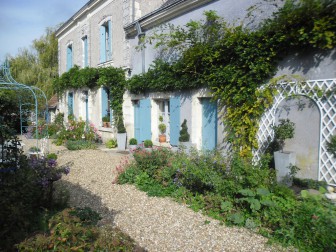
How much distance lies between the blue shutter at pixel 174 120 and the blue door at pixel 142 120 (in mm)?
1224

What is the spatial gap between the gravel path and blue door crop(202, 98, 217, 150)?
109 inches

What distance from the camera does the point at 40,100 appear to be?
1802 cm

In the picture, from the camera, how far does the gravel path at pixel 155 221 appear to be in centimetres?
305

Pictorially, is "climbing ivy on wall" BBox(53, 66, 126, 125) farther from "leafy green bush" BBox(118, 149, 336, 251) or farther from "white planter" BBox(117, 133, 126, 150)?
"leafy green bush" BBox(118, 149, 336, 251)

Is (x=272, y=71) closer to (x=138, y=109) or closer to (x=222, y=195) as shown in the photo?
(x=222, y=195)

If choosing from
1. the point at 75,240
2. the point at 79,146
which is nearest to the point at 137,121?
the point at 79,146

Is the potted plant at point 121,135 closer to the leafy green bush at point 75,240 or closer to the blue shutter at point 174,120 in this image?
the blue shutter at point 174,120

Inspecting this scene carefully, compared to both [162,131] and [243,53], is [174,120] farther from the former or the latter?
[243,53]

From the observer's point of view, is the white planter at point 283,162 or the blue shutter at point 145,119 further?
the blue shutter at point 145,119

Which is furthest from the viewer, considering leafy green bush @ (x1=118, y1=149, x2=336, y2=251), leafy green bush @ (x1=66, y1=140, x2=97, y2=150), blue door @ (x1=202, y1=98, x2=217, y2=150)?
leafy green bush @ (x1=66, y1=140, x2=97, y2=150)

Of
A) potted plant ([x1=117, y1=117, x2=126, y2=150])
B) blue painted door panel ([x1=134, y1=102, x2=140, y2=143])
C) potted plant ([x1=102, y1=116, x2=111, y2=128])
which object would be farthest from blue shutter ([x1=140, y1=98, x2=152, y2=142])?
potted plant ([x1=102, y1=116, x2=111, y2=128])

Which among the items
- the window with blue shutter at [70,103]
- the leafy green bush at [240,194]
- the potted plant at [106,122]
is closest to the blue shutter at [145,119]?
the potted plant at [106,122]

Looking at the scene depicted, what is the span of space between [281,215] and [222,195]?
970 mm

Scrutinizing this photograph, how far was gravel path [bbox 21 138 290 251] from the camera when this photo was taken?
305cm
